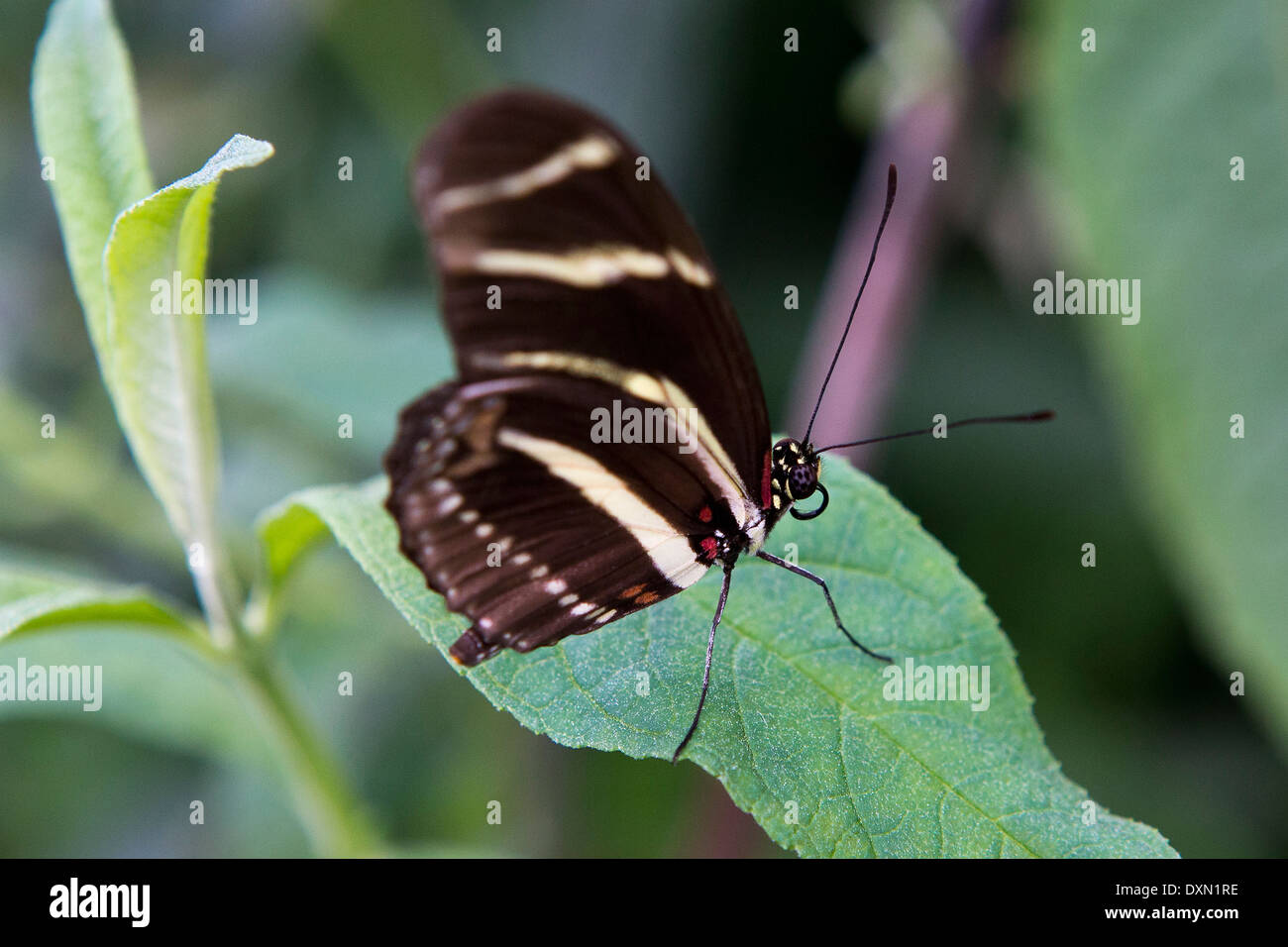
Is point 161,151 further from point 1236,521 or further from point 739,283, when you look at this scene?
point 1236,521

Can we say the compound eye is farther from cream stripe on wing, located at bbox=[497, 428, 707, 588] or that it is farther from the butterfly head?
cream stripe on wing, located at bbox=[497, 428, 707, 588]

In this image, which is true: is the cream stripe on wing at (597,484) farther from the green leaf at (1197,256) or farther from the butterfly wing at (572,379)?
the green leaf at (1197,256)

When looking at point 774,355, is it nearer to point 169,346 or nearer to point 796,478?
point 796,478

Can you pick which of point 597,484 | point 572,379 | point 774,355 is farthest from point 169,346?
point 774,355

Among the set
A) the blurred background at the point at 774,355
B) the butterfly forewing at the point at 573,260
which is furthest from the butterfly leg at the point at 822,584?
the blurred background at the point at 774,355

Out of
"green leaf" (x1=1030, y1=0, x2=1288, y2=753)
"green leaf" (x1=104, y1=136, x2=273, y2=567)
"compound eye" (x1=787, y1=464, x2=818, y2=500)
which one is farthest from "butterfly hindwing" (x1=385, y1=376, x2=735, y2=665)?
"green leaf" (x1=1030, y1=0, x2=1288, y2=753)

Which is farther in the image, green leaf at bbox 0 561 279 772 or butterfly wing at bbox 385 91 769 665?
green leaf at bbox 0 561 279 772
